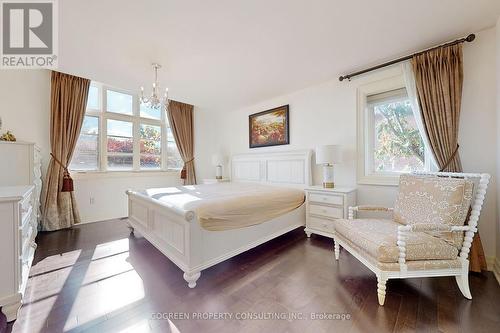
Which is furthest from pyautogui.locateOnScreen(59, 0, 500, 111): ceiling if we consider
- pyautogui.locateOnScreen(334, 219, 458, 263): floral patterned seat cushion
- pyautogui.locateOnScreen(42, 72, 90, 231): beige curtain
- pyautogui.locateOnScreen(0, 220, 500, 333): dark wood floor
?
pyautogui.locateOnScreen(0, 220, 500, 333): dark wood floor

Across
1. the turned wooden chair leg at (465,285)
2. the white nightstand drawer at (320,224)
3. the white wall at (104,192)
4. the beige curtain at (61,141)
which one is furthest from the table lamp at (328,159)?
the beige curtain at (61,141)

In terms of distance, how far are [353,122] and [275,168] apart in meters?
1.57

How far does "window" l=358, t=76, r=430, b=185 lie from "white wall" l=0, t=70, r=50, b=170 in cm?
506

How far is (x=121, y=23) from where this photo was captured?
197 centimetres

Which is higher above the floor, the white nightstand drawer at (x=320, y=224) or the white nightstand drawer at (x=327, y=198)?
the white nightstand drawer at (x=327, y=198)

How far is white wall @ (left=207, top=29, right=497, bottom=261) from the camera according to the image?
2.09 m

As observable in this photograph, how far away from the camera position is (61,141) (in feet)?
11.0

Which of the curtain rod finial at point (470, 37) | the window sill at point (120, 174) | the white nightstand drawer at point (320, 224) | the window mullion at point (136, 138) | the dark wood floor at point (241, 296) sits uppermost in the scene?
the curtain rod finial at point (470, 37)

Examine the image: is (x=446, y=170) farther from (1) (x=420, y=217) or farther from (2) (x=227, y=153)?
(2) (x=227, y=153)

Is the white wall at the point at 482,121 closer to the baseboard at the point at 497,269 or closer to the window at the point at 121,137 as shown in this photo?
the baseboard at the point at 497,269

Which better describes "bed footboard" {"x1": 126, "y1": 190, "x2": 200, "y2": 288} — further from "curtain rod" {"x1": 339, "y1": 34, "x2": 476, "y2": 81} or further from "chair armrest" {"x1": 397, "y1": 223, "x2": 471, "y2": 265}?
"curtain rod" {"x1": 339, "y1": 34, "x2": 476, "y2": 81}

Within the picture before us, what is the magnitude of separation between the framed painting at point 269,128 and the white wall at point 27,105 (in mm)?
3653

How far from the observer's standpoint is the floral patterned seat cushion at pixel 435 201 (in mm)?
1673

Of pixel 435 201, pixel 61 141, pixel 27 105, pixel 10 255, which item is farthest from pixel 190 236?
pixel 27 105
